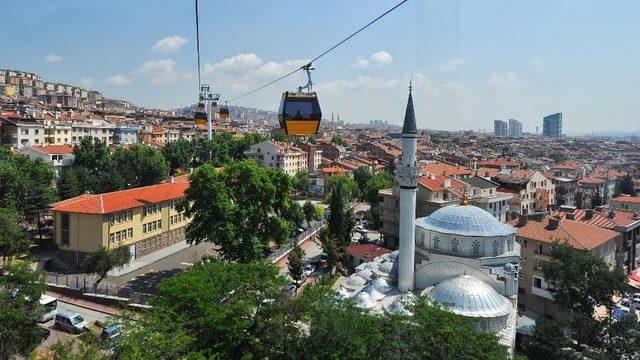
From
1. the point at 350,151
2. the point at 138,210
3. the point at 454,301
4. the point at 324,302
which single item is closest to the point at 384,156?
the point at 350,151

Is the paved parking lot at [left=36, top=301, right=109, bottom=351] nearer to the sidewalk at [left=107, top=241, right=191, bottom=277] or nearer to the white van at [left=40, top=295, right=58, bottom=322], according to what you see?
the white van at [left=40, top=295, right=58, bottom=322]

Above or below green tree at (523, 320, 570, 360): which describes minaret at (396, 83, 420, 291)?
above

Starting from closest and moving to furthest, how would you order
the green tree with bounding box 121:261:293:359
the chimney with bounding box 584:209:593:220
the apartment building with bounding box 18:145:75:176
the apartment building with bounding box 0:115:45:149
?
1. the green tree with bounding box 121:261:293:359
2. the chimney with bounding box 584:209:593:220
3. the apartment building with bounding box 18:145:75:176
4. the apartment building with bounding box 0:115:45:149

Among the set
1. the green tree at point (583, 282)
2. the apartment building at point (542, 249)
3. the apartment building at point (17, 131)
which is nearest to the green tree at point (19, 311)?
the green tree at point (583, 282)

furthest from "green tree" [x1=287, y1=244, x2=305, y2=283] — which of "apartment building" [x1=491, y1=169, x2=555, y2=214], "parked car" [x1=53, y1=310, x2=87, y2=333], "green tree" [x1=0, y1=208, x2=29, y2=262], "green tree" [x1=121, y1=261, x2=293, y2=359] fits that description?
"apartment building" [x1=491, y1=169, x2=555, y2=214]

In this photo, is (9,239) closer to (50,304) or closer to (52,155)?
(50,304)

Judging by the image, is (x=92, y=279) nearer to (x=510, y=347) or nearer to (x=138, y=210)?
(x=138, y=210)

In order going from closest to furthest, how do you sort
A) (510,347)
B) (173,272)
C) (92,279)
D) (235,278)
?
(235,278), (510,347), (92,279), (173,272)

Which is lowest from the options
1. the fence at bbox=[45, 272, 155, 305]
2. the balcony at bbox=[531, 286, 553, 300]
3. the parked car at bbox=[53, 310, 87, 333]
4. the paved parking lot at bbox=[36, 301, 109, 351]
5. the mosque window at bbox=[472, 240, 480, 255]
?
the balcony at bbox=[531, 286, 553, 300]
